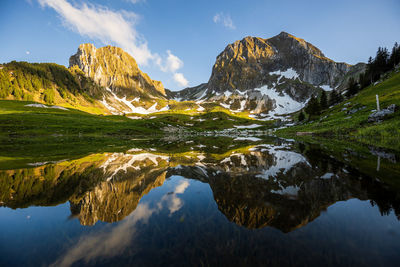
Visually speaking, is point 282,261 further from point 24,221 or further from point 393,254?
point 24,221

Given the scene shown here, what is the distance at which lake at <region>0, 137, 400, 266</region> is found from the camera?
4414 millimetres

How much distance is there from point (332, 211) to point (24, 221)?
36.5ft

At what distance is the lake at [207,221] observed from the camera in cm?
441

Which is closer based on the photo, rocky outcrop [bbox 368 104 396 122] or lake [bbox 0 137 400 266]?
lake [bbox 0 137 400 266]

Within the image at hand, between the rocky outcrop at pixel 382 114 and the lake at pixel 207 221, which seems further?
the rocky outcrop at pixel 382 114

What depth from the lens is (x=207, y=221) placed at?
20.7 ft

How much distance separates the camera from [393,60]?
87812mm

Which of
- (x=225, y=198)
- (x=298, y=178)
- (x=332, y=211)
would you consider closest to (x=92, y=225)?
(x=225, y=198)

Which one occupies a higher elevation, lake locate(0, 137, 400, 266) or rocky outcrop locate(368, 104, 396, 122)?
rocky outcrop locate(368, 104, 396, 122)

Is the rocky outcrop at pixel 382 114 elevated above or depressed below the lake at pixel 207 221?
above

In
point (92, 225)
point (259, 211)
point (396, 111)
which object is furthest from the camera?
point (396, 111)

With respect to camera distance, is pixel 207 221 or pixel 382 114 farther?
pixel 382 114

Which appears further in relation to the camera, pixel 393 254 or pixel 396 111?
pixel 396 111

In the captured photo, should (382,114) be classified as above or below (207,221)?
above
